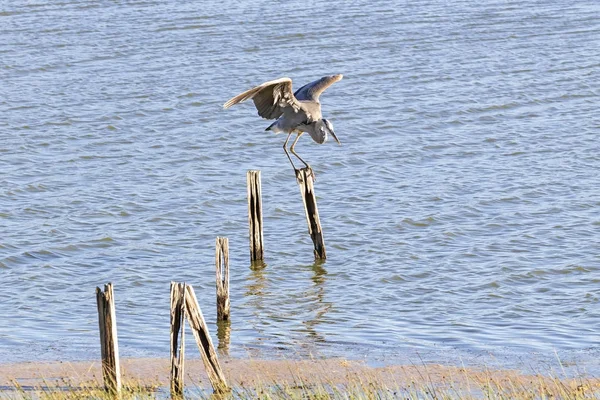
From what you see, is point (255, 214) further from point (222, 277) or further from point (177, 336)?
point (177, 336)

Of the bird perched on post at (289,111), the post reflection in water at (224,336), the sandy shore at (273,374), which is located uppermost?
the bird perched on post at (289,111)

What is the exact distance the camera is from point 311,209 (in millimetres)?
11922

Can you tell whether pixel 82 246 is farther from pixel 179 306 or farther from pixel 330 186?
pixel 179 306

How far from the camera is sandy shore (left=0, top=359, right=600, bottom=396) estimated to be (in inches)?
332

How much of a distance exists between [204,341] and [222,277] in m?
2.13

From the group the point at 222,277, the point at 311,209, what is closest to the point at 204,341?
the point at 222,277

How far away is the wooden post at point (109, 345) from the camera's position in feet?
25.0

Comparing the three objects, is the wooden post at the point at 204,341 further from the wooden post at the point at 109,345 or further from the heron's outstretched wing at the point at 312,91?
the heron's outstretched wing at the point at 312,91

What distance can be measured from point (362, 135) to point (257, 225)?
549cm

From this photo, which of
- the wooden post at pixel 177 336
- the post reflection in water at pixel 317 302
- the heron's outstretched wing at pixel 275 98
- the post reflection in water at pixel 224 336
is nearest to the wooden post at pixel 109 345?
the wooden post at pixel 177 336

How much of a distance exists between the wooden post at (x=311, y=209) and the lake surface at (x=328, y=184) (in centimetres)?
23

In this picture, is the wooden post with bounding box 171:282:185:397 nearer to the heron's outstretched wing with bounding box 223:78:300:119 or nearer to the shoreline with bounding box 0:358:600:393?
the shoreline with bounding box 0:358:600:393

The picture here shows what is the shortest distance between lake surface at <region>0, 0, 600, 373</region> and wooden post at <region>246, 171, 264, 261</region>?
0.29m

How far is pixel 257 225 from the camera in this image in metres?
11.9
